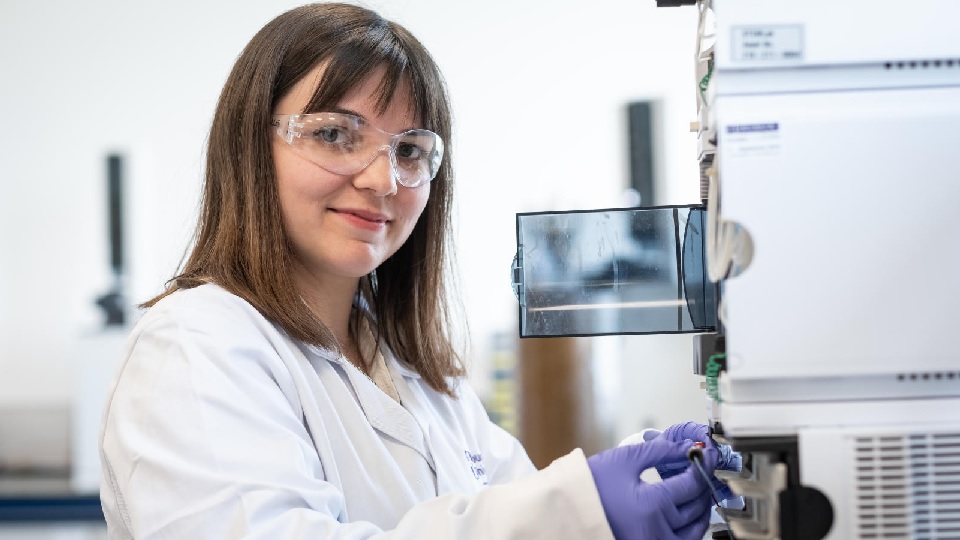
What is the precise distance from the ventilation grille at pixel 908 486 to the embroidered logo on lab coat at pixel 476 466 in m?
0.64

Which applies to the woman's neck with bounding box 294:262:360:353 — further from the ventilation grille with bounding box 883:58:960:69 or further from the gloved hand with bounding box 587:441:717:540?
the ventilation grille with bounding box 883:58:960:69

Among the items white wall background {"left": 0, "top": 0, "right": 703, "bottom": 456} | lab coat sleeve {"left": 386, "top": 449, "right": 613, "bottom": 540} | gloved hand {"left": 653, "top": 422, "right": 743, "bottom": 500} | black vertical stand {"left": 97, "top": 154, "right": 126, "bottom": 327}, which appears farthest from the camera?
black vertical stand {"left": 97, "top": 154, "right": 126, "bottom": 327}

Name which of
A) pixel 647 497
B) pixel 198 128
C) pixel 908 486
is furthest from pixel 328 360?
pixel 198 128

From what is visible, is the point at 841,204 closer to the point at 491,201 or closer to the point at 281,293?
the point at 281,293

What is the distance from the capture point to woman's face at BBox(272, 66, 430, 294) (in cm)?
115

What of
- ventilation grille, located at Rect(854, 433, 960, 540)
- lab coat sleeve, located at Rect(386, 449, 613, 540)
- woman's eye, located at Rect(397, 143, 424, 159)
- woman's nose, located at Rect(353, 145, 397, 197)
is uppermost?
woman's eye, located at Rect(397, 143, 424, 159)

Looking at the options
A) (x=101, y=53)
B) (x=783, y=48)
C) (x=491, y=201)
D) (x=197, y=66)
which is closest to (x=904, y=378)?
(x=783, y=48)

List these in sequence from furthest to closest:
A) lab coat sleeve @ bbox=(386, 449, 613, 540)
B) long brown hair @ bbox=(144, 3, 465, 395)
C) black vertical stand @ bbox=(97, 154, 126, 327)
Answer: black vertical stand @ bbox=(97, 154, 126, 327), long brown hair @ bbox=(144, 3, 465, 395), lab coat sleeve @ bbox=(386, 449, 613, 540)

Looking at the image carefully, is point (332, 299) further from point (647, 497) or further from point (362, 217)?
point (647, 497)

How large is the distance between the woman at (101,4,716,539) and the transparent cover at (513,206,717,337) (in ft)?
0.54

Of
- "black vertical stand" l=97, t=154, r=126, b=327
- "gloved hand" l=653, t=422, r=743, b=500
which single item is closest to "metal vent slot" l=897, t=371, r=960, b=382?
"gloved hand" l=653, t=422, r=743, b=500

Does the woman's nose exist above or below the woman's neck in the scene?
above

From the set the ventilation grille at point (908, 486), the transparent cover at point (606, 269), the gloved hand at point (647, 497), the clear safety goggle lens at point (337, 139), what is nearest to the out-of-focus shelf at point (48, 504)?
the clear safety goggle lens at point (337, 139)

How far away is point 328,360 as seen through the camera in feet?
3.83
